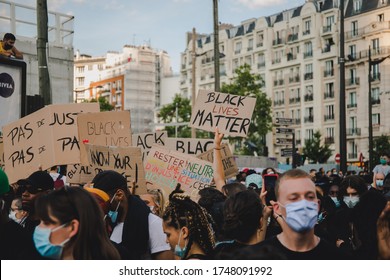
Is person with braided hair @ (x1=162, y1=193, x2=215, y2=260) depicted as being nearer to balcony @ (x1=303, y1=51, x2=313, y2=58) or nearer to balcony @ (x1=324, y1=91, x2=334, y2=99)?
balcony @ (x1=324, y1=91, x2=334, y2=99)

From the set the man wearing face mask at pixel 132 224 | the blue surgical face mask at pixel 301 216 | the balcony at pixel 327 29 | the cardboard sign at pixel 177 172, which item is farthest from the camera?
the balcony at pixel 327 29

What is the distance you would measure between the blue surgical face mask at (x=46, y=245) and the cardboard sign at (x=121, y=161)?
379 centimetres

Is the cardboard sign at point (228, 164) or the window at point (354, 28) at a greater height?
the window at point (354, 28)

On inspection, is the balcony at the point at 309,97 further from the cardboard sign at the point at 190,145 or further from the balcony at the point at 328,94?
the cardboard sign at the point at 190,145

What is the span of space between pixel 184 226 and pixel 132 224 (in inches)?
27.5

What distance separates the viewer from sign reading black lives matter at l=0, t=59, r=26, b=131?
27.8 feet

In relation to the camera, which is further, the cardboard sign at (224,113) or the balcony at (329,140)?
the balcony at (329,140)

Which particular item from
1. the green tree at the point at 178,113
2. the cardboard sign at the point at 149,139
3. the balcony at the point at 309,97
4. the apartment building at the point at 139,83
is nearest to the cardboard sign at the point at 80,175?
the cardboard sign at the point at 149,139

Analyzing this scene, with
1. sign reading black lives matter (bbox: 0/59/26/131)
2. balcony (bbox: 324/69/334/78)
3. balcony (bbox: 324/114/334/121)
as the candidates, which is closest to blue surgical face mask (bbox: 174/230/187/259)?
sign reading black lives matter (bbox: 0/59/26/131)

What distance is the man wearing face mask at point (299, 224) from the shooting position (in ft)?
12.2

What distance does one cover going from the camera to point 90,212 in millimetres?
3488

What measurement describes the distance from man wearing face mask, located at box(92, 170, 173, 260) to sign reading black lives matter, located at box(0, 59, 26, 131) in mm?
3764

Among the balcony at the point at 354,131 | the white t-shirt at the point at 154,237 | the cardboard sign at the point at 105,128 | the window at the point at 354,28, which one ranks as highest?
the window at the point at 354,28
